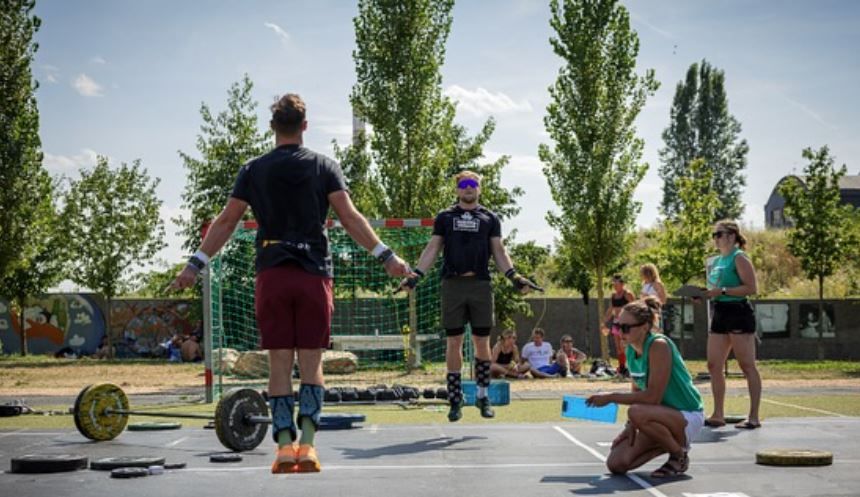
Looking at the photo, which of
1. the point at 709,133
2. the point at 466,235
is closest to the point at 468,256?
the point at 466,235

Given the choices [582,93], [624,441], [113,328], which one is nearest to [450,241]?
[624,441]

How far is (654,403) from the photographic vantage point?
7.07 metres

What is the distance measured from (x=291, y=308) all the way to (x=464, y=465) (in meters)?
2.53

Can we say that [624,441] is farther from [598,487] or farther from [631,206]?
[631,206]

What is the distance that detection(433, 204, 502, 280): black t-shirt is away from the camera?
8.89 metres

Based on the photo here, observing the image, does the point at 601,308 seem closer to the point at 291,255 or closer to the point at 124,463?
the point at 124,463

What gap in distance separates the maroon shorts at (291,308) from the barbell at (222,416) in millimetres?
2298

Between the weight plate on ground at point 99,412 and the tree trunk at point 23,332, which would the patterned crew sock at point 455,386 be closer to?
the weight plate on ground at point 99,412

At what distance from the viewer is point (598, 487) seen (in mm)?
6566

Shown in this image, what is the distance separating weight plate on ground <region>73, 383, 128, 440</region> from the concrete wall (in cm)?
2043

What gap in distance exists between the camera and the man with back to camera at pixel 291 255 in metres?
5.52

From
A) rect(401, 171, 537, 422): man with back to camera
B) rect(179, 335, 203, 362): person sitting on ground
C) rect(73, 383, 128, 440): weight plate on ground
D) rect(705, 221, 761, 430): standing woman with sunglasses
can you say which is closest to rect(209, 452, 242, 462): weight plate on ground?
rect(73, 383, 128, 440): weight plate on ground

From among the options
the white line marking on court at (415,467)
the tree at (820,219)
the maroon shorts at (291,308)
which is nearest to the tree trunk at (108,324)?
the tree at (820,219)

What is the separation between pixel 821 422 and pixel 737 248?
1.97 m
